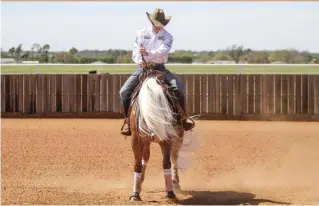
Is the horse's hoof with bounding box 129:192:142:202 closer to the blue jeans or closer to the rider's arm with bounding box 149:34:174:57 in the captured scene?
the blue jeans

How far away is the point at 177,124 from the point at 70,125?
10.4 metres

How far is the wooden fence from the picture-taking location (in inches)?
856

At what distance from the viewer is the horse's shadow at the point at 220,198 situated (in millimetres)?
9922

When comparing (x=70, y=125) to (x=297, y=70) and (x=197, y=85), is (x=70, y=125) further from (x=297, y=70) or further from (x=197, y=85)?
(x=297, y=70)

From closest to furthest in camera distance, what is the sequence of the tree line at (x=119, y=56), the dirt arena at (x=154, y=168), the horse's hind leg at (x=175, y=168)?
1. the dirt arena at (x=154, y=168)
2. the horse's hind leg at (x=175, y=168)
3. the tree line at (x=119, y=56)

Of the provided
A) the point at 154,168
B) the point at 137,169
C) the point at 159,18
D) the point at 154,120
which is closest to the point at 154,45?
the point at 159,18

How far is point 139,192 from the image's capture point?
10.1m

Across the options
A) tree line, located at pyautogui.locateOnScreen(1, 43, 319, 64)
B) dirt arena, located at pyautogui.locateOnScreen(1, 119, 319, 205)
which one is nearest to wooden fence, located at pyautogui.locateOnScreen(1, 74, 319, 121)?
dirt arena, located at pyautogui.locateOnScreen(1, 119, 319, 205)

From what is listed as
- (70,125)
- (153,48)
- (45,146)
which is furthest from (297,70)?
(153,48)

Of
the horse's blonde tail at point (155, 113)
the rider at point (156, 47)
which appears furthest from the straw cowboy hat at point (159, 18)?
the horse's blonde tail at point (155, 113)

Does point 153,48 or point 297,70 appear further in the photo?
point 297,70

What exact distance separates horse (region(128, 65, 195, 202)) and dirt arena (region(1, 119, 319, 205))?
0.48 meters

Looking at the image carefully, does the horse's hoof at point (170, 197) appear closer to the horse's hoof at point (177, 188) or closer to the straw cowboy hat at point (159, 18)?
the horse's hoof at point (177, 188)

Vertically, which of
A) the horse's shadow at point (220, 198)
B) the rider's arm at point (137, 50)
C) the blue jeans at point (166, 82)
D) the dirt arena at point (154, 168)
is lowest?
the horse's shadow at point (220, 198)
